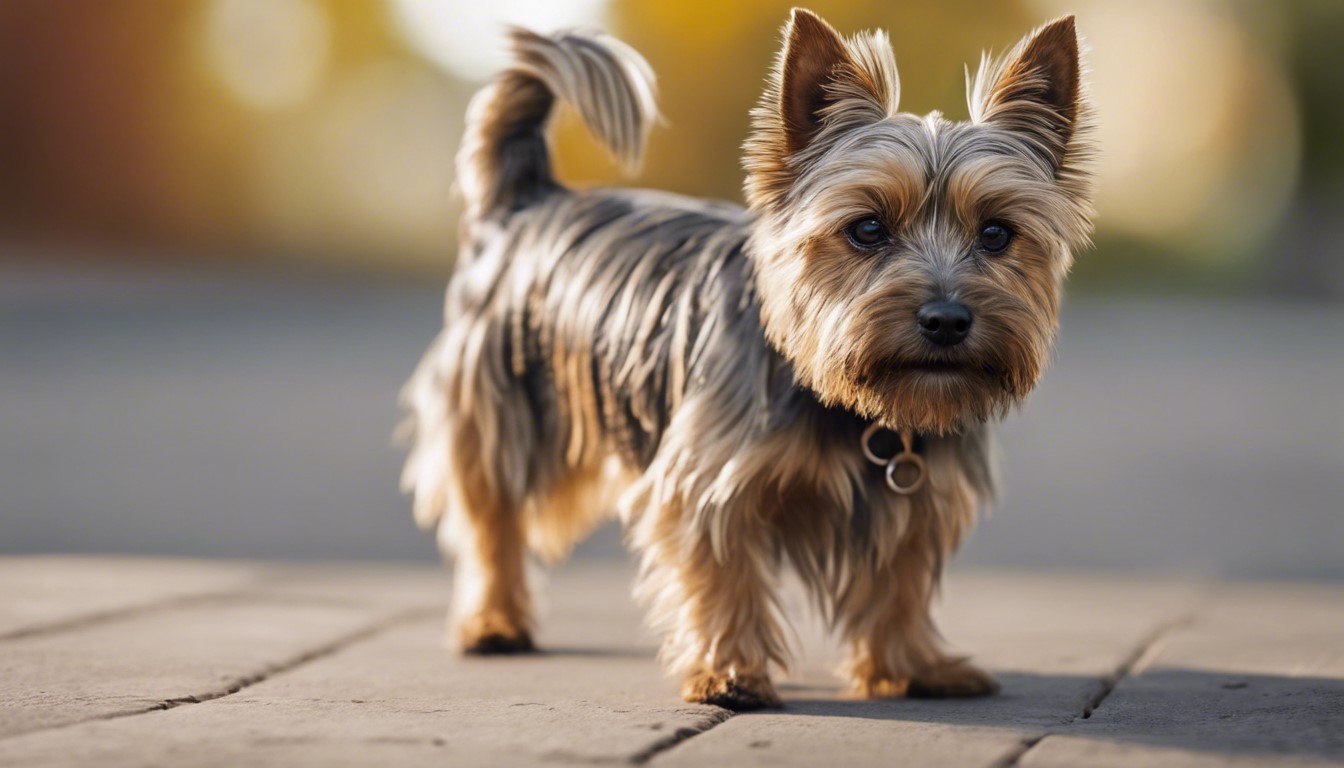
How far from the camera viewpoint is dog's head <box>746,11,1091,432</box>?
4.39m

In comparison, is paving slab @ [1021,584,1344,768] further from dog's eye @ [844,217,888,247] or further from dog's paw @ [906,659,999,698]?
dog's eye @ [844,217,888,247]

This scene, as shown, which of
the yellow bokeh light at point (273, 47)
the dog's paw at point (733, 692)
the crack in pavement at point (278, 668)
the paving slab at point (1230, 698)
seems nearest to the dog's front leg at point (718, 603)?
the dog's paw at point (733, 692)

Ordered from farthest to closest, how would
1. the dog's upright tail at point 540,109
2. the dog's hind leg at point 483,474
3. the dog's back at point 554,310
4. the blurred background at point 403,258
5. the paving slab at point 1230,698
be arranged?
the blurred background at point 403,258 → the dog's upright tail at point 540,109 → the dog's hind leg at point 483,474 → the dog's back at point 554,310 → the paving slab at point 1230,698

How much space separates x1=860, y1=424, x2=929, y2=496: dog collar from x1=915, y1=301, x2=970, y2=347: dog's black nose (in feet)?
1.47

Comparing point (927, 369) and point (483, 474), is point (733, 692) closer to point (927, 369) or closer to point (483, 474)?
point (927, 369)

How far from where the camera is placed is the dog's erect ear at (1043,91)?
475cm

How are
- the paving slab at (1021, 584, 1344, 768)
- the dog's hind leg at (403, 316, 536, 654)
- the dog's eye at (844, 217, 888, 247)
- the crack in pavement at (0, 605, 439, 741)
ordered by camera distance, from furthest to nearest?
the dog's hind leg at (403, 316, 536, 654) < the dog's eye at (844, 217, 888, 247) < the crack in pavement at (0, 605, 439, 741) < the paving slab at (1021, 584, 1344, 768)

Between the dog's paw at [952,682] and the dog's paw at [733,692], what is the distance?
47 centimetres

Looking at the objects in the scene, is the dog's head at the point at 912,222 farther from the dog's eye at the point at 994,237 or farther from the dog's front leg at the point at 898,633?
the dog's front leg at the point at 898,633

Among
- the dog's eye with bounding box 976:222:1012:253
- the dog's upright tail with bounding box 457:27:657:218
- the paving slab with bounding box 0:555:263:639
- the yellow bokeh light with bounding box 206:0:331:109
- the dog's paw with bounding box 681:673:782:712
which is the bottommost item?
the dog's paw with bounding box 681:673:782:712

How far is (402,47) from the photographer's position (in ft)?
138

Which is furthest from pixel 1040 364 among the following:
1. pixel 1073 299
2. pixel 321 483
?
pixel 1073 299

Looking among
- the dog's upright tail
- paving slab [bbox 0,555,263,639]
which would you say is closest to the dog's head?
the dog's upright tail

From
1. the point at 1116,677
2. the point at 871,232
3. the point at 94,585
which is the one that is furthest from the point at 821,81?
the point at 94,585
